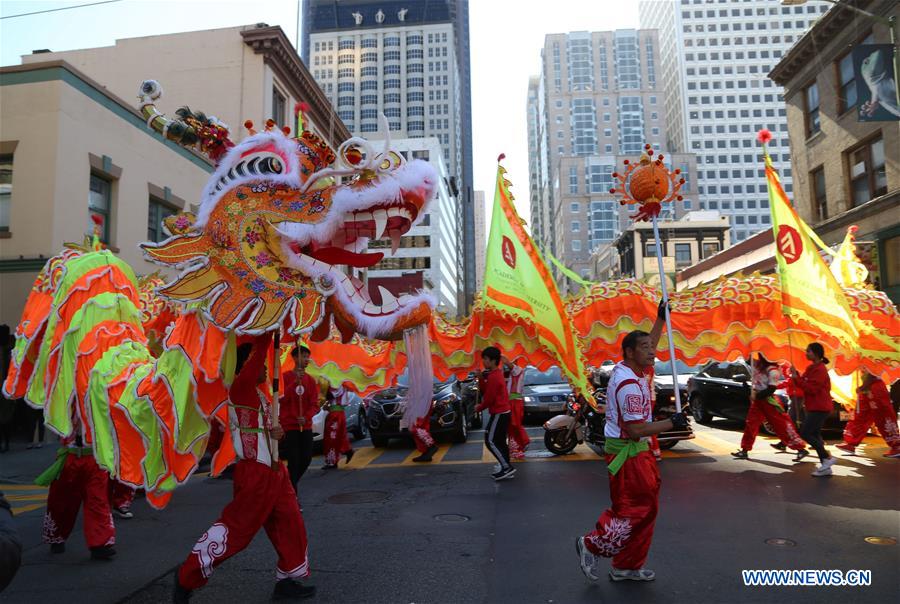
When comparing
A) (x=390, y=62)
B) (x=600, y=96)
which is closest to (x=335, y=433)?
(x=390, y=62)

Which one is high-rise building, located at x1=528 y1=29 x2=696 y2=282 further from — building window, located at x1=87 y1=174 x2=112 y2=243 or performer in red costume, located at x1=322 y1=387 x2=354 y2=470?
performer in red costume, located at x1=322 y1=387 x2=354 y2=470

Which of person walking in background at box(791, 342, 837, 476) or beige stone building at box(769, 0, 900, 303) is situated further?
Result: beige stone building at box(769, 0, 900, 303)

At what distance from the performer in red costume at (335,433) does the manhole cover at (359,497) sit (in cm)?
198

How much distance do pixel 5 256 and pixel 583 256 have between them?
89.3m

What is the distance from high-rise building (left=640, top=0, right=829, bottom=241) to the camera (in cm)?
10600

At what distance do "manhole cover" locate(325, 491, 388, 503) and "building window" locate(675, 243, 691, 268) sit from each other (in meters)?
53.7

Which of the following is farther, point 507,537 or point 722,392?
point 722,392

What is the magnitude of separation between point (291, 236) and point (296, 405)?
13.1 ft

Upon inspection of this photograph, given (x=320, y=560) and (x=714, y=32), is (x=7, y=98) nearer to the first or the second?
(x=320, y=560)

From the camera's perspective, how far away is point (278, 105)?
913 inches

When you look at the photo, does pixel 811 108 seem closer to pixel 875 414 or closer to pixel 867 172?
pixel 867 172

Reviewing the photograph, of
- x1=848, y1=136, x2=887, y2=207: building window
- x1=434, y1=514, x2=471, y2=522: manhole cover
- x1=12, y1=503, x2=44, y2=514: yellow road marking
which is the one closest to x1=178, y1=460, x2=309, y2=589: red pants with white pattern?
x1=434, y1=514, x2=471, y2=522: manhole cover

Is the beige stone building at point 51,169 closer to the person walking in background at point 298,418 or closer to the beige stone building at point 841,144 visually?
the person walking in background at point 298,418

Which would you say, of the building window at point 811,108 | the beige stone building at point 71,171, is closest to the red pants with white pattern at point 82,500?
the beige stone building at point 71,171
